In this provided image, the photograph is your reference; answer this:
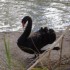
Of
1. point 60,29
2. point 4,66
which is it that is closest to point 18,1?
point 60,29

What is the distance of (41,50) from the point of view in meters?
5.05

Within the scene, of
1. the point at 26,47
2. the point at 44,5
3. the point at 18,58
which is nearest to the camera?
the point at 26,47

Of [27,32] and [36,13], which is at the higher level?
[27,32]

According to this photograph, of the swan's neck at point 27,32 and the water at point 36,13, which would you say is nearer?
the swan's neck at point 27,32

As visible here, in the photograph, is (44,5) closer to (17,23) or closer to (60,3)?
(60,3)

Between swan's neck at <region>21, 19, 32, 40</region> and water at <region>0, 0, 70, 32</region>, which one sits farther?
water at <region>0, 0, 70, 32</region>

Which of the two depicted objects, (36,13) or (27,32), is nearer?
(27,32)

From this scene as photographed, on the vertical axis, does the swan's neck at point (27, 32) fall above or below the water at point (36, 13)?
above

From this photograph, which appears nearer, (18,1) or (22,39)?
(22,39)

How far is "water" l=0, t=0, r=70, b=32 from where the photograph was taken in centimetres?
772

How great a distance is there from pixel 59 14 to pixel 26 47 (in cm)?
383

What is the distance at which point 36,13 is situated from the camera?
8.73 m

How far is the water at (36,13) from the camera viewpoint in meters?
7.72

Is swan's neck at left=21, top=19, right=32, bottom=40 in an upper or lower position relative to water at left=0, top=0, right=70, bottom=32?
upper
